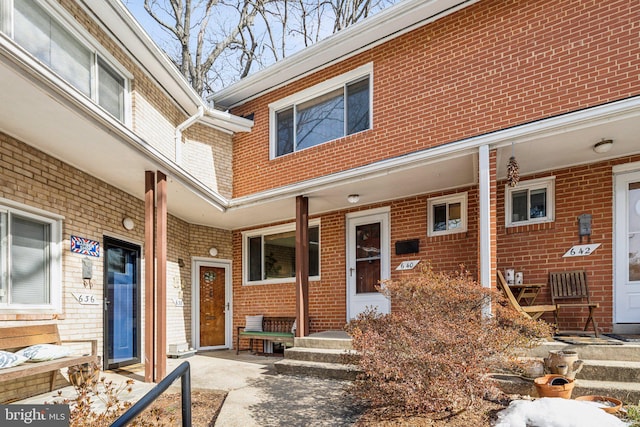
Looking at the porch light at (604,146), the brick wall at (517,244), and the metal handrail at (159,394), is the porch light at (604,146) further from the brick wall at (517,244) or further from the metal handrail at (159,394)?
the metal handrail at (159,394)

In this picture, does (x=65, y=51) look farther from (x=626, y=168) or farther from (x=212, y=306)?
(x=626, y=168)

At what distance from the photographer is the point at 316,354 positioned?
6094mm

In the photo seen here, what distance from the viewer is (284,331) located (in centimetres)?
870

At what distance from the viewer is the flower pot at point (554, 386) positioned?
402 centimetres

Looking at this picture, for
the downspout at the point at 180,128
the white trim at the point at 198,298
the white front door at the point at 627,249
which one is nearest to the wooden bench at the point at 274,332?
the white trim at the point at 198,298

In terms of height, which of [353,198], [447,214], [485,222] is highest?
[353,198]

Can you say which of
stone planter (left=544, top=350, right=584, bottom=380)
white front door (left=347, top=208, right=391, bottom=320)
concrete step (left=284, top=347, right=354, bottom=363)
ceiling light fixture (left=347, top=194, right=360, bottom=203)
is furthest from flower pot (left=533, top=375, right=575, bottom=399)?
ceiling light fixture (left=347, top=194, right=360, bottom=203)

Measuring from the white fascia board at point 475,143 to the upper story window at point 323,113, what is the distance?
1.00 metres

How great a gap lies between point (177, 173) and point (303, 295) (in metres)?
2.98

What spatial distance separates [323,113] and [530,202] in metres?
4.01

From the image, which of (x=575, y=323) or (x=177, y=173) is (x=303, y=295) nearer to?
(x=177, y=173)

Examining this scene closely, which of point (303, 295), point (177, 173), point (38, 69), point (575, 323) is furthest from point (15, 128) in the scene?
point (575, 323)

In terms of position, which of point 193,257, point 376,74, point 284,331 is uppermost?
point 376,74

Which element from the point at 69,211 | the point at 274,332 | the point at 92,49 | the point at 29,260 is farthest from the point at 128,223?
the point at 274,332
